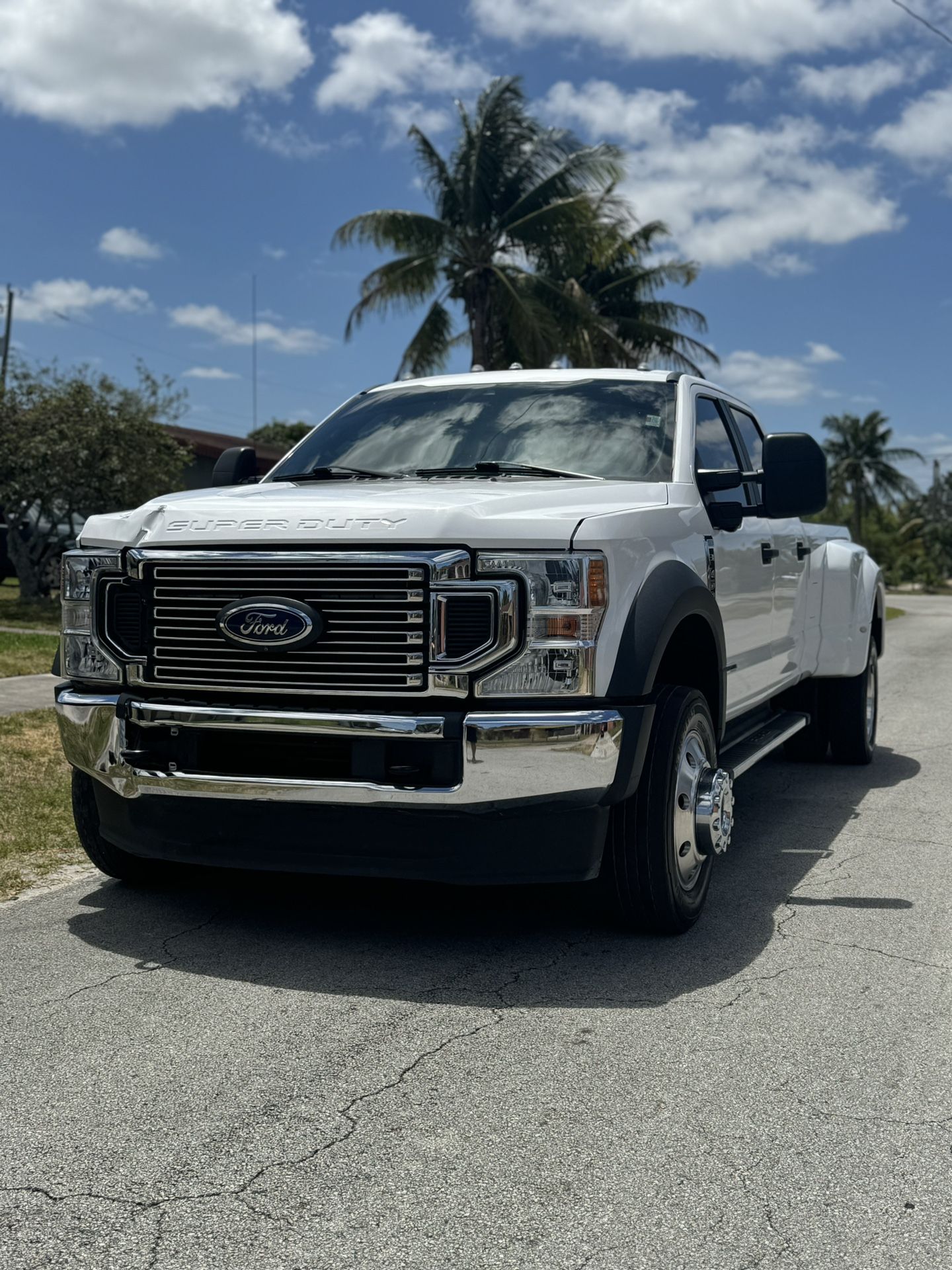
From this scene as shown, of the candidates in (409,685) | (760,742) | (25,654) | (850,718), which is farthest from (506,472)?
(25,654)

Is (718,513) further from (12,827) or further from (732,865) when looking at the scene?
(12,827)

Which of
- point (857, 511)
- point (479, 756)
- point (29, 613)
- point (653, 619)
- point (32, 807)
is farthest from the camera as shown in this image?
point (857, 511)

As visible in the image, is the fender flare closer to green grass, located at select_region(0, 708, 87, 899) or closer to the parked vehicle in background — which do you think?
green grass, located at select_region(0, 708, 87, 899)

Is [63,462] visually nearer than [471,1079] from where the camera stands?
Result: No

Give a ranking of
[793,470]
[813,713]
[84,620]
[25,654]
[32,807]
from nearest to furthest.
Answer: [84,620] < [793,470] < [32,807] < [813,713] < [25,654]

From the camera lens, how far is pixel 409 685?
411 centimetres

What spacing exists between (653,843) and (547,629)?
854mm

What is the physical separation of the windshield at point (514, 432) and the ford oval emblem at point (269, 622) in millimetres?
1392

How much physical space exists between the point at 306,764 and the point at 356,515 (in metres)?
0.79

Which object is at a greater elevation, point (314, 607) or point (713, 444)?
point (713, 444)

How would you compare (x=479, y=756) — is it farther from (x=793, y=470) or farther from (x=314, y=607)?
(x=793, y=470)

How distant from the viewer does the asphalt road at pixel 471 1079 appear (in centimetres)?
267

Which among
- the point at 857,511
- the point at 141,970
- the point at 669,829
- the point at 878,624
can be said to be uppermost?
the point at 857,511

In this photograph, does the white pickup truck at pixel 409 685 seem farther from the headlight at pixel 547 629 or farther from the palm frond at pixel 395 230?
the palm frond at pixel 395 230
